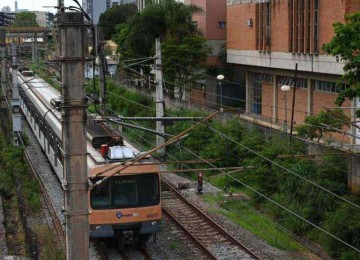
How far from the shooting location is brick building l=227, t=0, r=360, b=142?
Answer: 28.8 meters

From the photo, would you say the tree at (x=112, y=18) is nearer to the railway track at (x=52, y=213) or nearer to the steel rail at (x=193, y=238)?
the railway track at (x=52, y=213)

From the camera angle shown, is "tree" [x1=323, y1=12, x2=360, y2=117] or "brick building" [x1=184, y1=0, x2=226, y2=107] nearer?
"tree" [x1=323, y1=12, x2=360, y2=117]

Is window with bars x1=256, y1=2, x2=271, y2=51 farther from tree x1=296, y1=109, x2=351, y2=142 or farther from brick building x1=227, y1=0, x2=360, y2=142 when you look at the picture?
tree x1=296, y1=109, x2=351, y2=142

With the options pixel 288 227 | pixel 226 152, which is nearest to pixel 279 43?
pixel 226 152

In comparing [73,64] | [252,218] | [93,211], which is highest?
[73,64]

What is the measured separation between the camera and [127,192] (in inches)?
586

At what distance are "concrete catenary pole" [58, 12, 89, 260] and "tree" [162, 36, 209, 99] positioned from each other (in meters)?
Answer: 28.8

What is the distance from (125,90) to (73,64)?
1361 inches

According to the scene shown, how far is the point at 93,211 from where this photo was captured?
14.6 m

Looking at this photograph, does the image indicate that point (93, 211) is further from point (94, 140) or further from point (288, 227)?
point (288, 227)

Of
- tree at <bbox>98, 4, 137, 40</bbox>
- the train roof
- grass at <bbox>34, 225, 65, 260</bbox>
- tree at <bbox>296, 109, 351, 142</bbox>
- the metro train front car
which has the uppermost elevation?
tree at <bbox>98, 4, 137, 40</bbox>

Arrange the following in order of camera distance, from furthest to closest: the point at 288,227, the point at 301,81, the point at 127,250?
the point at 301,81 → the point at 288,227 → the point at 127,250

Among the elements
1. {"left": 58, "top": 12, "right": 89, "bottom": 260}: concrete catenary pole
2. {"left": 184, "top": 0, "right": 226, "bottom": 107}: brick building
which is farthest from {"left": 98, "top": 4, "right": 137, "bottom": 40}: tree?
{"left": 58, "top": 12, "right": 89, "bottom": 260}: concrete catenary pole

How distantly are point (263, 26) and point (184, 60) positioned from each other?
5570mm
